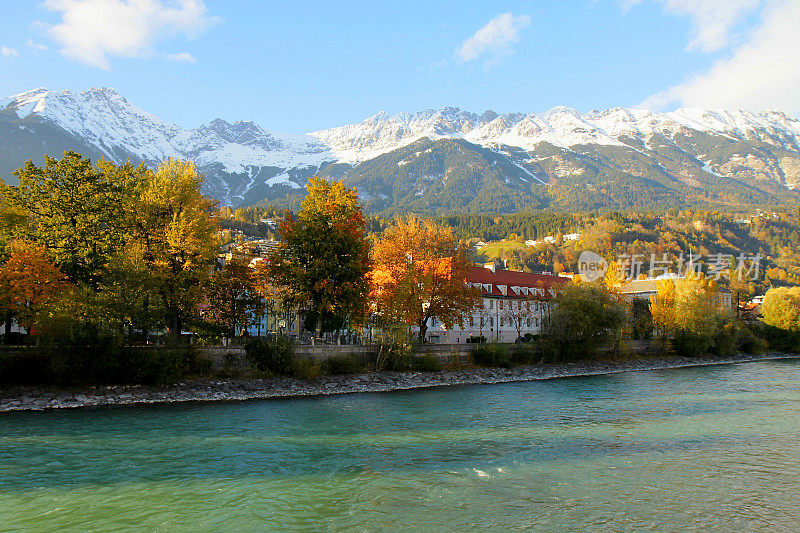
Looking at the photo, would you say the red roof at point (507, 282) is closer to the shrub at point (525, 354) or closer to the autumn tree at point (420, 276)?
the shrub at point (525, 354)

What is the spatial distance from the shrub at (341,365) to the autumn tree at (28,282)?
1907cm

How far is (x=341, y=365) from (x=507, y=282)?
4341 centimetres

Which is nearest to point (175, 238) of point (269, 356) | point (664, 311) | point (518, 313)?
point (269, 356)

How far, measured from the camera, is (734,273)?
18075 centimetres

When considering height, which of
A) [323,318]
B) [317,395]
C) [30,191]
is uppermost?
[30,191]

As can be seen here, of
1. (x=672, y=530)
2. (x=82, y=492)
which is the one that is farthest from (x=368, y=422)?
(x=672, y=530)

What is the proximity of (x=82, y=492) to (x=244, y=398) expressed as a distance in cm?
1995

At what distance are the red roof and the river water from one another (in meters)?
43.7

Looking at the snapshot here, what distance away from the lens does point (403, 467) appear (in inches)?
811

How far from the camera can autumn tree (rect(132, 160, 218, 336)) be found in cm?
3906

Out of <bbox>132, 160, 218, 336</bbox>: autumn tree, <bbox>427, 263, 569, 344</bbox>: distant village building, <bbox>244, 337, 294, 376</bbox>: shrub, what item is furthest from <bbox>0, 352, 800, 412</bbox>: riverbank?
<bbox>427, 263, 569, 344</bbox>: distant village building

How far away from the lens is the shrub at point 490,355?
55.3m

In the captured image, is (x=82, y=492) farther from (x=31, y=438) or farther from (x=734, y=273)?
(x=734, y=273)

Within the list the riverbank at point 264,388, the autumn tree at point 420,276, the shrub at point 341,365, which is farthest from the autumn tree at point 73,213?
the autumn tree at point 420,276
